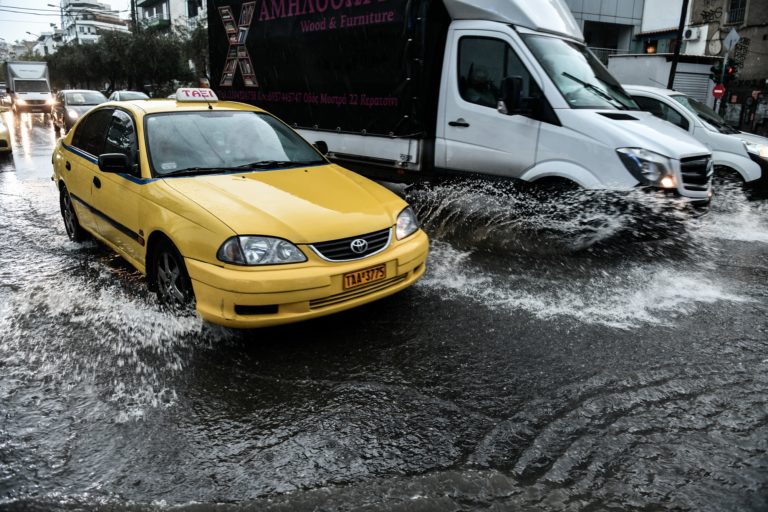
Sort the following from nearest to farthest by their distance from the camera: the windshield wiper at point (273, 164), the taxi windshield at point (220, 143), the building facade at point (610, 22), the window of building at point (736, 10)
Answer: the taxi windshield at point (220, 143) → the windshield wiper at point (273, 164) → the window of building at point (736, 10) → the building facade at point (610, 22)

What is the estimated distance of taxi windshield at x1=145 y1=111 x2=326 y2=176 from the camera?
4.51m

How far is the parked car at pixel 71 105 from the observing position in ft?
63.1

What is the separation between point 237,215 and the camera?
3736 mm

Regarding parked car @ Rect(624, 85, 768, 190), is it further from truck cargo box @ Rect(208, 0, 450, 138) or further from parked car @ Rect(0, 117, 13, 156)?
parked car @ Rect(0, 117, 13, 156)

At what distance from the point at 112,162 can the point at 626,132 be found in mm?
4534

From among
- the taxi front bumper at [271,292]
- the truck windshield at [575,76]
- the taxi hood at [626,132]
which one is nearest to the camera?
the taxi front bumper at [271,292]

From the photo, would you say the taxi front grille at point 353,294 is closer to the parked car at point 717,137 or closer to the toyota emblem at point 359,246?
the toyota emblem at point 359,246

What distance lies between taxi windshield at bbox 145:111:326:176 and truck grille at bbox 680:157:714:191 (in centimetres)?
349

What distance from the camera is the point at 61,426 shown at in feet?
9.92

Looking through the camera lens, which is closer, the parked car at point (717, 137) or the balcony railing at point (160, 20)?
the parked car at point (717, 137)

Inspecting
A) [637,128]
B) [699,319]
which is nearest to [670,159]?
[637,128]

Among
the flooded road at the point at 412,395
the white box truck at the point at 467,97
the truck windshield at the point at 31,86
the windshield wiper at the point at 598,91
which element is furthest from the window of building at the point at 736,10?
the truck windshield at the point at 31,86

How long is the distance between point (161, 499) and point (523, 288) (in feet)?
11.3

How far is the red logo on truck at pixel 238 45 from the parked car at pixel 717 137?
245 inches
